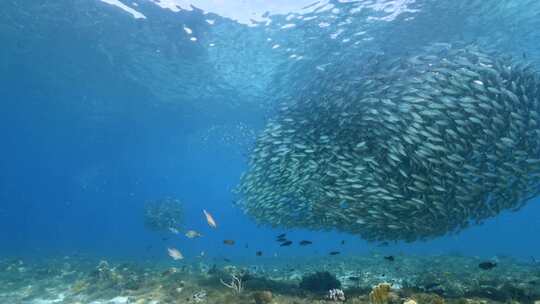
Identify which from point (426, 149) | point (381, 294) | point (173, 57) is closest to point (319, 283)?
point (381, 294)

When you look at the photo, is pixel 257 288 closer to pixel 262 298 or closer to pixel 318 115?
pixel 262 298

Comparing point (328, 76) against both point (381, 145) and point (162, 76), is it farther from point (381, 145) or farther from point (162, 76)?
point (162, 76)

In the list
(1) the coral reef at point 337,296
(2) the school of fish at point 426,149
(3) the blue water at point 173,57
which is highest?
(3) the blue water at point 173,57

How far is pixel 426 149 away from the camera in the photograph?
11438 mm

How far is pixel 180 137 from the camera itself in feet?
208

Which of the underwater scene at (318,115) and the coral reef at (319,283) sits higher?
the underwater scene at (318,115)

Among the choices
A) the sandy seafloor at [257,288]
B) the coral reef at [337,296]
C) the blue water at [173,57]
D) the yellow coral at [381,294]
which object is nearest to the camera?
the yellow coral at [381,294]

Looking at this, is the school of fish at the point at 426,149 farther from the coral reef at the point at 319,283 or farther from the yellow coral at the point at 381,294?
the yellow coral at the point at 381,294

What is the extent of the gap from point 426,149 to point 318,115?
5.14 m

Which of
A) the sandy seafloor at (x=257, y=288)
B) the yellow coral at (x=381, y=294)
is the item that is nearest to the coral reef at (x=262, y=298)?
the sandy seafloor at (x=257, y=288)

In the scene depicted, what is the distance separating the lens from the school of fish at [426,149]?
1169 centimetres

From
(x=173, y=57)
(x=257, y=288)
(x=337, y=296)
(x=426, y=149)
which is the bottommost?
(x=337, y=296)

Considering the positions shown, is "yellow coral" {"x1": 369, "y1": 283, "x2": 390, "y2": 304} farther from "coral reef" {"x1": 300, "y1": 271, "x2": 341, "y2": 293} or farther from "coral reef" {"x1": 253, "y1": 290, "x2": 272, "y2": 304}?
"coral reef" {"x1": 300, "y1": 271, "x2": 341, "y2": 293}

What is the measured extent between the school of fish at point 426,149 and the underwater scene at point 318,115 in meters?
0.06
